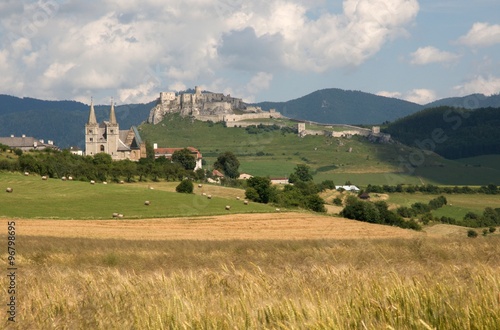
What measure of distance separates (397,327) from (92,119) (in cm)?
14312

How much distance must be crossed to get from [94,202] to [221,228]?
16524mm

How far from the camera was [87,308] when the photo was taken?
10.5 metres

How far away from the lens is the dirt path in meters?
37.3

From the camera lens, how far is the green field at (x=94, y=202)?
2026 inches

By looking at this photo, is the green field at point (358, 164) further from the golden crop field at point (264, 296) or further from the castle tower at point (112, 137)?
the golden crop field at point (264, 296)

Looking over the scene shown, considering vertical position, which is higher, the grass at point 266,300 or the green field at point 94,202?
the grass at point 266,300

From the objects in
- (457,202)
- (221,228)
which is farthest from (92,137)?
(221,228)

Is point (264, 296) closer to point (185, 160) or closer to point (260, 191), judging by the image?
point (260, 191)

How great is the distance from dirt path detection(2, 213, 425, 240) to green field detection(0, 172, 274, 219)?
3.86 meters

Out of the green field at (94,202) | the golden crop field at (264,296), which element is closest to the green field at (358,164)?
the green field at (94,202)

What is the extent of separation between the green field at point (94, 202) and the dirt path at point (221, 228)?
3859mm

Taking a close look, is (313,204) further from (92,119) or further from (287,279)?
(92,119)

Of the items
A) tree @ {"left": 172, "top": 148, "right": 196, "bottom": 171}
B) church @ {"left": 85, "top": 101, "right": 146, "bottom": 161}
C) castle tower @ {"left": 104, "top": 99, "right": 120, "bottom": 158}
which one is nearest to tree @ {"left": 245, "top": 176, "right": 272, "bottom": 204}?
tree @ {"left": 172, "top": 148, "right": 196, "bottom": 171}

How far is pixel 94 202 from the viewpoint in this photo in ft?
188
